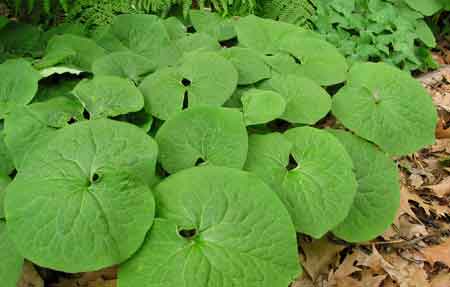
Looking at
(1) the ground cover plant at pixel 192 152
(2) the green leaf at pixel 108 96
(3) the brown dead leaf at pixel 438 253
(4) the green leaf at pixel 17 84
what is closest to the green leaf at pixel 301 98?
(1) the ground cover plant at pixel 192 152

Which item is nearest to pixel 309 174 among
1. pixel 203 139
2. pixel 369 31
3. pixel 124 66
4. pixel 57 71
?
pixel 203 139

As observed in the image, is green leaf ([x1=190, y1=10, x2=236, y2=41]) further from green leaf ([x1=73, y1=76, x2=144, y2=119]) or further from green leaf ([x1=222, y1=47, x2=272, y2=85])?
green leaf ([x1=73, y1=76, x2=144, y2=119])

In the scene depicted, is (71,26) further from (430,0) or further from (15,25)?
(430,0)

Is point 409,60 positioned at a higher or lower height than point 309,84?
lower

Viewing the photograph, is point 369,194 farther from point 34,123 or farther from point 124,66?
point 34,123

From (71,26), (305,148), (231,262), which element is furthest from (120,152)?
(71,26)

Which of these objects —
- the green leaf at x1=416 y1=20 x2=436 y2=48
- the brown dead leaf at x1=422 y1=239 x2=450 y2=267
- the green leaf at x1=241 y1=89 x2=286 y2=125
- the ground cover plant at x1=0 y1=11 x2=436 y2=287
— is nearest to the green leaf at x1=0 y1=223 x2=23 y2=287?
the ground cover plant at x1=0 y1=11 x2=436 y2=287

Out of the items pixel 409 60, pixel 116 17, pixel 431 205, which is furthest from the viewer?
pixel 409 60
